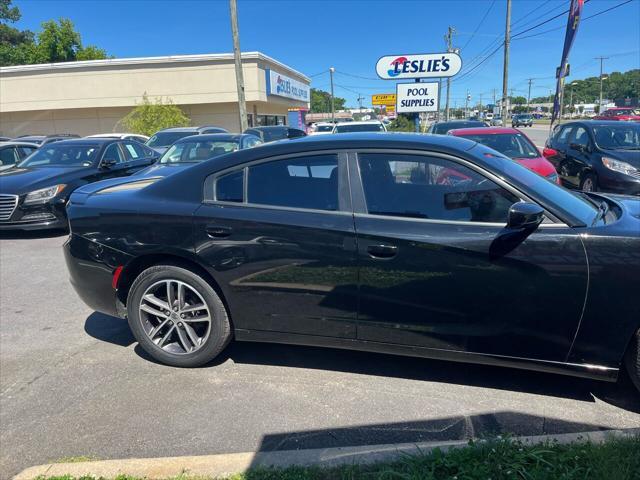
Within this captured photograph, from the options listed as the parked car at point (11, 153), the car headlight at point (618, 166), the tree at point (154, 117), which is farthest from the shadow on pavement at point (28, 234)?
the tree at point (154, 117)

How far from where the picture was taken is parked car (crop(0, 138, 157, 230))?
7.27 metres

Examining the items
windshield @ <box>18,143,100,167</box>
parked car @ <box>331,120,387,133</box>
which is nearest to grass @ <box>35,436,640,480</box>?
windshield @ <box>18,143,100,167</box>

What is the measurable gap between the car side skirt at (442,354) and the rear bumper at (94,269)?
1.05 meters

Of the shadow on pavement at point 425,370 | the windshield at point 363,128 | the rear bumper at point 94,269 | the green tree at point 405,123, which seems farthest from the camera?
the green tree at point 405,123

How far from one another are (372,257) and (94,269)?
2.15m

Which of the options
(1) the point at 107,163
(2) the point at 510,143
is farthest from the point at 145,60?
(2) the point at 510,143

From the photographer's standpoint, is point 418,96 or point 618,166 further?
point 418,96

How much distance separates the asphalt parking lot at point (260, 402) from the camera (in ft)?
8.66

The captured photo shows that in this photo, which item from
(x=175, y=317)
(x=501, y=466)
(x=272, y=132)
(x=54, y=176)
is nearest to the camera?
(x=501, y=466)

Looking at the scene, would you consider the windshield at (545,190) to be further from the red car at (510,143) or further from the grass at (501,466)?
the red car at (510,143)

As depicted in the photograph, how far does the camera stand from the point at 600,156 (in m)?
8.12

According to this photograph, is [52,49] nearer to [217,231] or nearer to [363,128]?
[363,128]

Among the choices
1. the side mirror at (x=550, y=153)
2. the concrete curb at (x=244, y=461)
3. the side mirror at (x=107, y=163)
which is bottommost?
the concrete curb at (x=244, y=461)

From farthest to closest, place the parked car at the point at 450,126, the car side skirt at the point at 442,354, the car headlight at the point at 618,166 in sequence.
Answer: the parked car at the point at 450,126
the car headlight at the point at 618,166
the car side skirt at the point at 442,354
